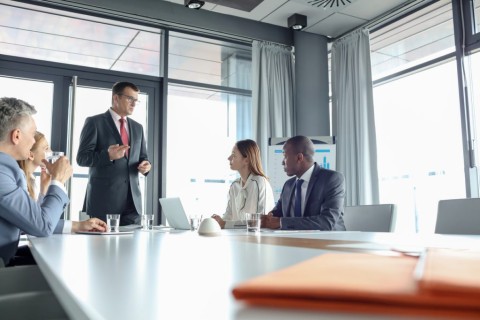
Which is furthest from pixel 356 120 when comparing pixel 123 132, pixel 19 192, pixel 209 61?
pixel 19 192

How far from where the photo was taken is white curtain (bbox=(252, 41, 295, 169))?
17.3 ft

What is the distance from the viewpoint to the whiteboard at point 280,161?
498cm

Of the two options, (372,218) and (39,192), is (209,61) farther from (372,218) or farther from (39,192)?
(372,218)

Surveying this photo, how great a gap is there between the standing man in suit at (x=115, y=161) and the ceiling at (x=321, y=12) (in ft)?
5.90

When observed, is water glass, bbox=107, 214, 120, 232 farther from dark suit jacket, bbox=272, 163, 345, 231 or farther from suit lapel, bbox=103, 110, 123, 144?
suit lapel, bbox=103, 110, 123, 144

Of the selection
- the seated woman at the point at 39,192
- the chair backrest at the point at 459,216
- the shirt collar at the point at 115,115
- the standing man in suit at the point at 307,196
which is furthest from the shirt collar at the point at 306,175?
the shirt collar at the point at 115,115

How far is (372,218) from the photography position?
2.60m

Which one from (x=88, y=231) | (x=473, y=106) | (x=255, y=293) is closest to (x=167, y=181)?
(x=88, y=231)

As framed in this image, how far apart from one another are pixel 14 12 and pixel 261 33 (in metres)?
2.67

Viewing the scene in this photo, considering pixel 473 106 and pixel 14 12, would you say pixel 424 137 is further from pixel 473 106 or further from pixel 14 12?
pixel 14 12

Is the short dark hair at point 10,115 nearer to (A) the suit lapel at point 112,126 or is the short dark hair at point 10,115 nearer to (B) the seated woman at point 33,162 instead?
(B) the seated woman at point 33,162

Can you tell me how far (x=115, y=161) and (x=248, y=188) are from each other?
98cm

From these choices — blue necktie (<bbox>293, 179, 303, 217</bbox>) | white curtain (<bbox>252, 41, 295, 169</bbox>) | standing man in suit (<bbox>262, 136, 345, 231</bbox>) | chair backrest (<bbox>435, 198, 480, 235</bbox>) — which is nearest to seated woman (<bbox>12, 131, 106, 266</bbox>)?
standing man in suit (<bbox>262, 136, 345, 231</bbox>)

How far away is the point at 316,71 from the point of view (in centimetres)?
545
